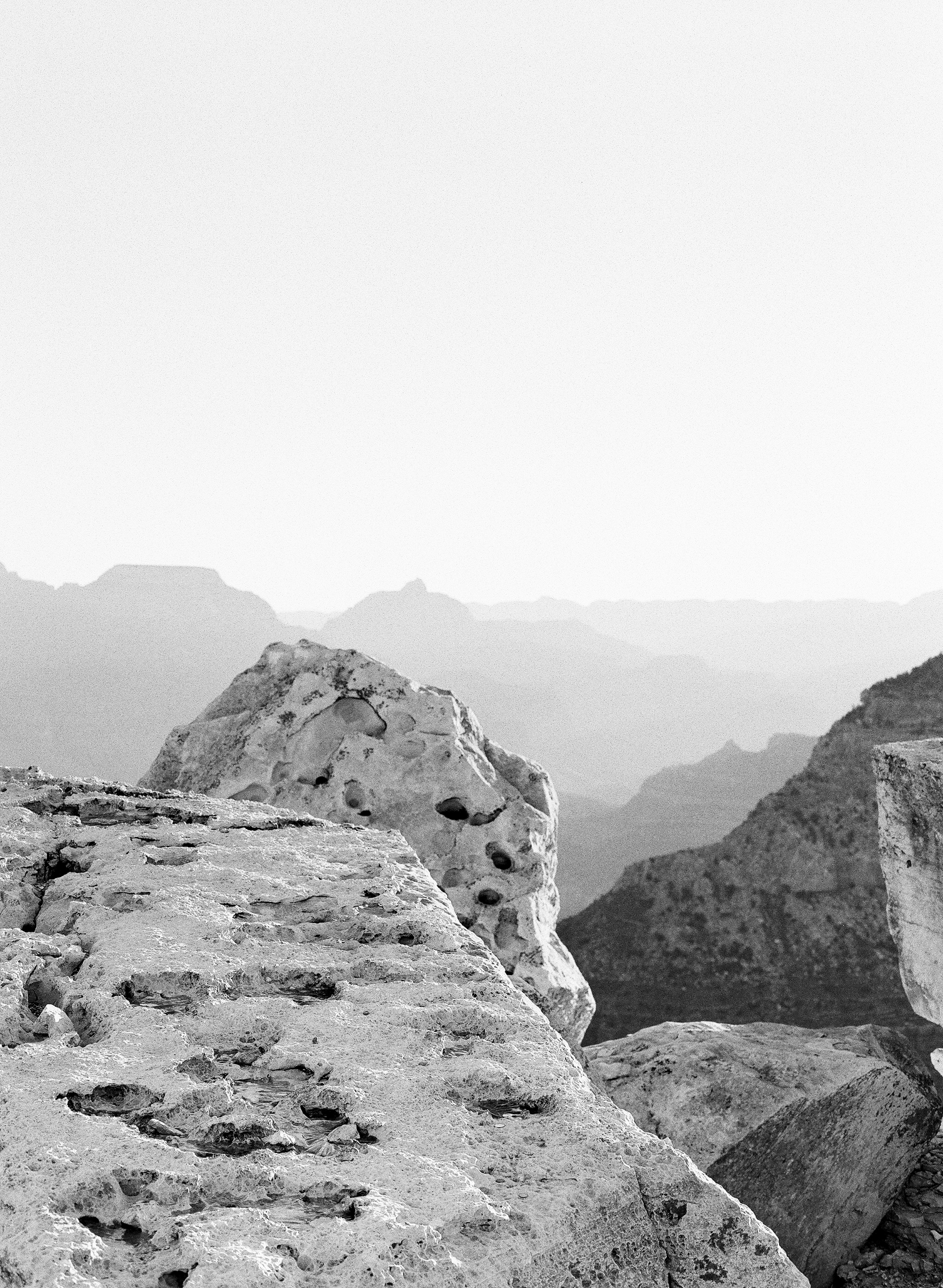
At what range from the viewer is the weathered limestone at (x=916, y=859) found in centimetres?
694

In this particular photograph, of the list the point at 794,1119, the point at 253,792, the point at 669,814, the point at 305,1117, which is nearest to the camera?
the point at 305,1117

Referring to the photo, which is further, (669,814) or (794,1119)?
(669,814)

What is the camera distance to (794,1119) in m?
7.48

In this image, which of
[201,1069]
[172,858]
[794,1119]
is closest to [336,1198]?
[201,1069]

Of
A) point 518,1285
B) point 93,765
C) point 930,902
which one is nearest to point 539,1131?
point 518,1285

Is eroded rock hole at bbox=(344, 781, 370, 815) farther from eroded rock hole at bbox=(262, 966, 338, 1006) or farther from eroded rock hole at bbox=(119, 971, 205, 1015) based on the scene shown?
eroded rock hole at bbox=(119, 971, 205, 1015)

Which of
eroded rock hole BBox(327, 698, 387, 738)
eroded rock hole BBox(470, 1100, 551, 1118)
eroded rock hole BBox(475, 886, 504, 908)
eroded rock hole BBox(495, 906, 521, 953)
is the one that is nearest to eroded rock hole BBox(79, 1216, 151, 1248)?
eroded rock hole BBox(470, 1100, 551, 1118)

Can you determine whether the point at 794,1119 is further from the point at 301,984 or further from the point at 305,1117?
the point at 305,1117

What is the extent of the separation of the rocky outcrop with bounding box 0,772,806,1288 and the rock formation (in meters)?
21.9

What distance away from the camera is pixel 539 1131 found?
106 inches

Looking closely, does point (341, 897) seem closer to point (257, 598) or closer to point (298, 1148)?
point (298, 1148)

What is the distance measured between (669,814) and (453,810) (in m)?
67.3

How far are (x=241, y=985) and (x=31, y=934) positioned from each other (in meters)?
0.98

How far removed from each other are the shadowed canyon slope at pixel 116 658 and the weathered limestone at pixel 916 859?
3739 inches
